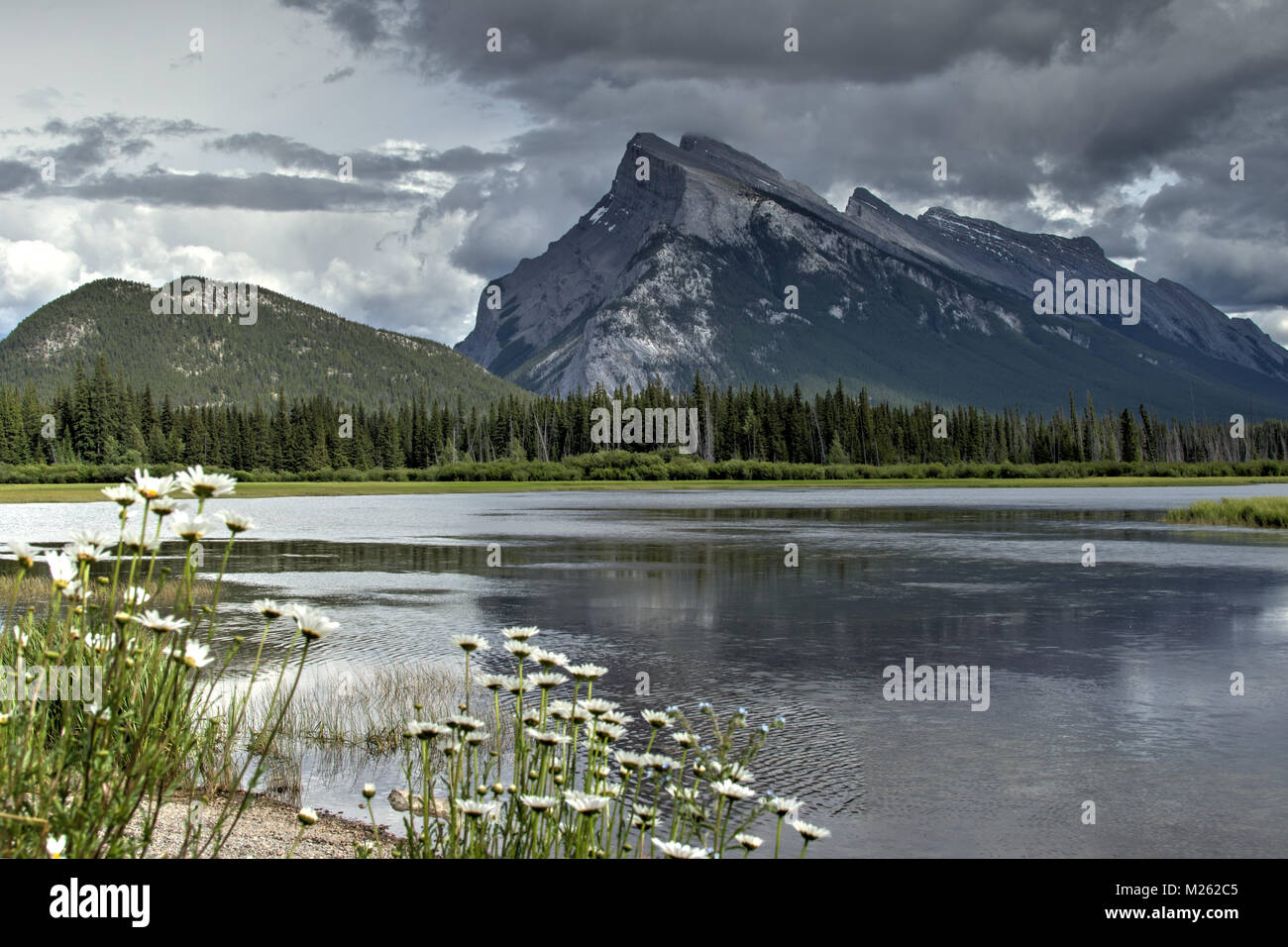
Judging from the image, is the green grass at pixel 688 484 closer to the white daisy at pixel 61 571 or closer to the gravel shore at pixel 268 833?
the gravel shore at pixel 268 833

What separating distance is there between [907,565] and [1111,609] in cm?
1131

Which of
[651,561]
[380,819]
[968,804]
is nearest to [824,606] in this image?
[651,561]

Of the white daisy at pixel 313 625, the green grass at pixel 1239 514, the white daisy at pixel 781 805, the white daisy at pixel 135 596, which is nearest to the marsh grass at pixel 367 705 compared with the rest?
the white daisy at pixel 135 596

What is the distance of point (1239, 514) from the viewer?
61.9 meters

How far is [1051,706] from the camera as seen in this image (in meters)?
16.1

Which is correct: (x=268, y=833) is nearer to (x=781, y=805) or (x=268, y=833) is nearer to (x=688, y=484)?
(x=781, y=805)

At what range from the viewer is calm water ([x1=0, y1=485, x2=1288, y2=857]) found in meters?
11.2

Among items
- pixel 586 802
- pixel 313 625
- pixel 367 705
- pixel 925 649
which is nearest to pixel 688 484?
pixel 925 649

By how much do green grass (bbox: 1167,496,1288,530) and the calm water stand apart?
9.61 meters

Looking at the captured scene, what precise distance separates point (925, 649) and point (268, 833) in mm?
14464

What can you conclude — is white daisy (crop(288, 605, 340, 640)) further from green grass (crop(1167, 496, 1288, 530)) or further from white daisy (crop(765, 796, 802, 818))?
green grass (crop(1167, 496, 1288, 530))

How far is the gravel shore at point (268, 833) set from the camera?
27.6ft
